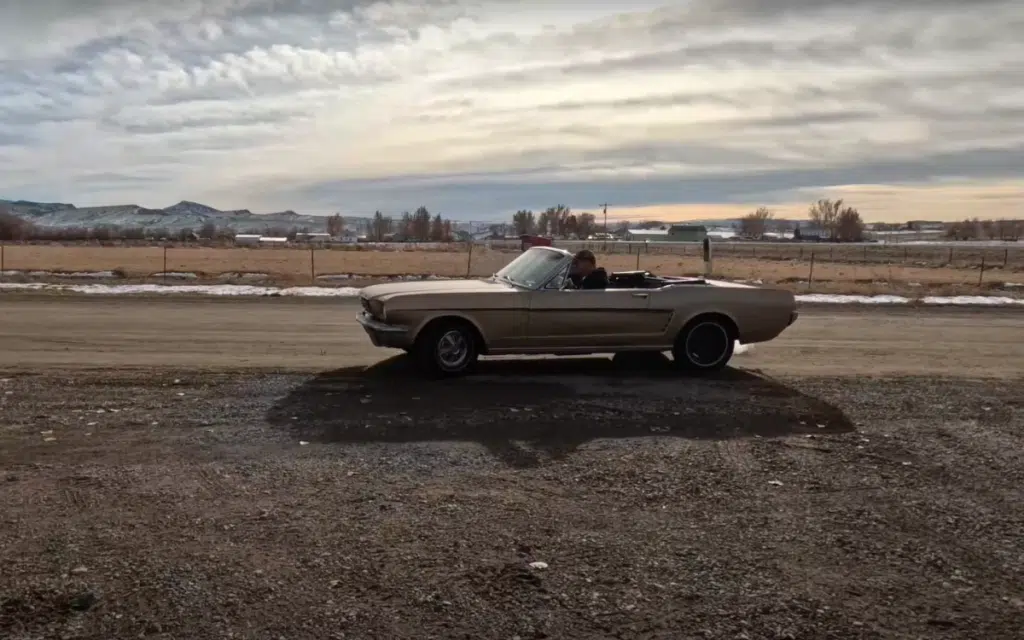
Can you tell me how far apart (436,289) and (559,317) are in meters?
1.30

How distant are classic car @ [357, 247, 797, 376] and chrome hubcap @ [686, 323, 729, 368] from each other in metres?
0.01

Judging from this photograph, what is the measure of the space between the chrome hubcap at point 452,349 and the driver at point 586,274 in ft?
4.52

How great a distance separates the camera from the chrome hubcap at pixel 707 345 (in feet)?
31.0

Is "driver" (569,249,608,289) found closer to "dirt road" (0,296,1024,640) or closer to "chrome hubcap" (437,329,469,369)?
"dirt road" (0,296,1024,640)

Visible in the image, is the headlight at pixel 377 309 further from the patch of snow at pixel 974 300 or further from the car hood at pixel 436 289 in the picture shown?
the patch of snow at pixel 974 300

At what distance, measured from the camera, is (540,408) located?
748 centimetres

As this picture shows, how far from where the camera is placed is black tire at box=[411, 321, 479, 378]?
8.77m

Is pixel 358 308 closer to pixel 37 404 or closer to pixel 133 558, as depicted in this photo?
pixel 37 404

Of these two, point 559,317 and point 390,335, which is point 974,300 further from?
point 390,335

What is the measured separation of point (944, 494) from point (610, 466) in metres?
2.00

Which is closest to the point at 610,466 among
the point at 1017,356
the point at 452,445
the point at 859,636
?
the point at 452,445

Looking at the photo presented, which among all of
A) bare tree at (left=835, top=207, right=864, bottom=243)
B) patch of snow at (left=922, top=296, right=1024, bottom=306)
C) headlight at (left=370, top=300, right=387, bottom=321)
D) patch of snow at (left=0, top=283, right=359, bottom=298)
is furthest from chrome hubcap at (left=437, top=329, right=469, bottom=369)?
bare tree at (left=835, top=207, right=864, bottom=243)

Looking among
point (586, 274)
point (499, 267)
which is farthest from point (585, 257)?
point (499, 267)

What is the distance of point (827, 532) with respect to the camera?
4629mm
